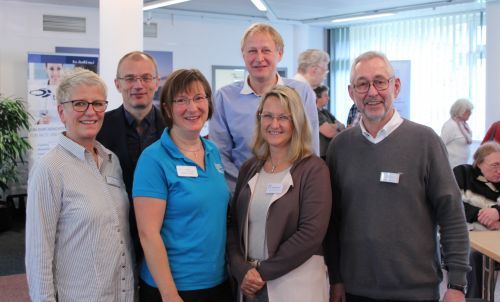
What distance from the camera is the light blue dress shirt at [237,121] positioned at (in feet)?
8.53

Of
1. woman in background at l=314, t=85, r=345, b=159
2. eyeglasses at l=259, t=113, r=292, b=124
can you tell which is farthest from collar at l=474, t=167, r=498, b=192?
eyeglasses at l=259, t=113, r=292, b=124

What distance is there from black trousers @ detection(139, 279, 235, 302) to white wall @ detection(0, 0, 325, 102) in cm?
697

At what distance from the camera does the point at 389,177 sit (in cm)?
192

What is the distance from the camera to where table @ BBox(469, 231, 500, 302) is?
2.91 meters

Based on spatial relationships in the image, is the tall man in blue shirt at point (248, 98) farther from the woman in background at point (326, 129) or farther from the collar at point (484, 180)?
the woman in background at point (326, 129)

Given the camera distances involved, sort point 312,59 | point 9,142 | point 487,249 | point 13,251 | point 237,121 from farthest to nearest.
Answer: point 9,142 < point 13,251 < point 312,59 < point 487,249 < point 237,121

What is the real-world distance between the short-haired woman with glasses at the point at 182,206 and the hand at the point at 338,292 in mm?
451

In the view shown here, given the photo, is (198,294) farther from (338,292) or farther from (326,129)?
(326,129)

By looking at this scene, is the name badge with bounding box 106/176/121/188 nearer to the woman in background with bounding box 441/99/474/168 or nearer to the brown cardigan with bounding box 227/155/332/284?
the brown cardigan with bounding box 227/155/332/284

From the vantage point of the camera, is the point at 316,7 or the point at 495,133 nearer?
the point at 495,133

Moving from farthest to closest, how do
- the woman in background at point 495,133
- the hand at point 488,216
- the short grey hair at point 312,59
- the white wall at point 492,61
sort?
the white wall at point 492,61 < the woman in background at point 495,133 < the short grey hair at point 312,59 < the hand at point 488,216

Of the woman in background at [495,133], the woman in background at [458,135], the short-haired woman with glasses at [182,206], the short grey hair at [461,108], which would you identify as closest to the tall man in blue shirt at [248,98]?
the short-haired woman with glasses at [182,206]

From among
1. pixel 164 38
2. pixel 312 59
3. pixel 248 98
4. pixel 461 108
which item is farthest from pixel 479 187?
pixel 164 38

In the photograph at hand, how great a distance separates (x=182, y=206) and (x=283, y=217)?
0.39 metres
